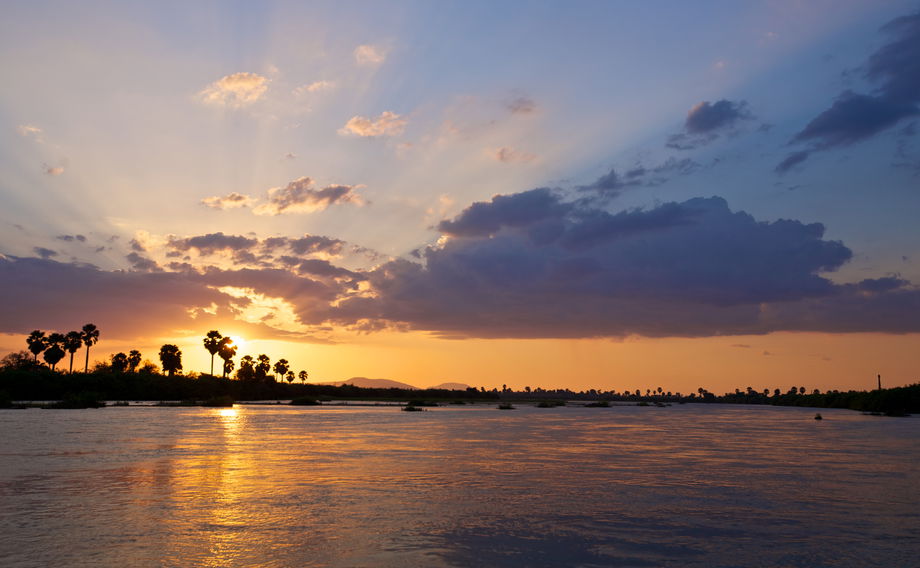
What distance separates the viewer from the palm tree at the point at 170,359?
181 metres

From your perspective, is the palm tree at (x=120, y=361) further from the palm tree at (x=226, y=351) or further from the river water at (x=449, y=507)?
the river water at (x=449, y=507)

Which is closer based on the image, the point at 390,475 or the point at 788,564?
the point at 788,564

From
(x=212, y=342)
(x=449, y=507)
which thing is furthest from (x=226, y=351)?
(x=449, y=507)

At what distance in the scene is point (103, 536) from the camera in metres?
16.7

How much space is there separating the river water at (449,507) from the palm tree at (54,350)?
136062 millimetres

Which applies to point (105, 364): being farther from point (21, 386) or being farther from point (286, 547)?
point (286, 547)

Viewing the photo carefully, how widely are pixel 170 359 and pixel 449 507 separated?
17992 centimetres

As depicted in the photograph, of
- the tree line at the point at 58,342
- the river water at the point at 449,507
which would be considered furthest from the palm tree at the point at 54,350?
the river water at the point at 449,507

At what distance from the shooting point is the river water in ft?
51.0

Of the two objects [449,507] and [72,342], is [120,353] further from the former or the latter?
[449,507]

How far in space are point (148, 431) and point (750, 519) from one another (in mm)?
51736

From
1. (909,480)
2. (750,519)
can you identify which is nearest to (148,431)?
(750,519)

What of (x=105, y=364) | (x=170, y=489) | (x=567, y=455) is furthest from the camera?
(x=105, y=364)

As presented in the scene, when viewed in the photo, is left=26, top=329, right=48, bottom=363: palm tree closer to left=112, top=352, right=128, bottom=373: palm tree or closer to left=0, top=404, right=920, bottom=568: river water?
left=112, top=352, right=128, bottom=373: palm tree
